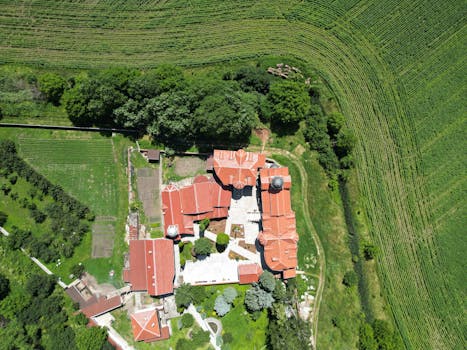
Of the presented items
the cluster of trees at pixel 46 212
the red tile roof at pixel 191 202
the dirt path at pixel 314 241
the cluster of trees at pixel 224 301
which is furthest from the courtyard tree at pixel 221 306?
the cluster of trees at pixel 46 212

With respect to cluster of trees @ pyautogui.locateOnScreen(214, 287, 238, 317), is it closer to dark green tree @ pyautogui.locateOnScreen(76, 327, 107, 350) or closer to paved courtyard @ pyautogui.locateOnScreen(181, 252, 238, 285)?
paved courtyard @ pyautogui.locateOnScreen(181, 252, 238, 285)

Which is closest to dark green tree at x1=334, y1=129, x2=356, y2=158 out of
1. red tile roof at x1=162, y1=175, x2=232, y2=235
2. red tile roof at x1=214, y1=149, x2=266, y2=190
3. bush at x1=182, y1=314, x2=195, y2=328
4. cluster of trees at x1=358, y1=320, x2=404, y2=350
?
red tile roof at x1=214, y1=149, x2=266, y2=190

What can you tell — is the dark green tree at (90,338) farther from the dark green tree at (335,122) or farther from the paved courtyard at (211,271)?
the dark green tree at (335,122)

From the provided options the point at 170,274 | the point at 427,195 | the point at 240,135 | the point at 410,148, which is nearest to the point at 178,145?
the point at 240,135

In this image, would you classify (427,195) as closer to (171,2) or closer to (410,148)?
(410,148)

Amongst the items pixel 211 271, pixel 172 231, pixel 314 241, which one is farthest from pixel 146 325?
pixel 314 241

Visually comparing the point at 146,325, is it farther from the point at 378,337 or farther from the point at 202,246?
the point at 378,337

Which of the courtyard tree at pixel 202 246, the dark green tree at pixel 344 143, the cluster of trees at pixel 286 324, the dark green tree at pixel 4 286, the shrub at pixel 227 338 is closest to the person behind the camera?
the cluster of trees at pixel 286 324
